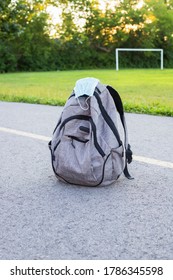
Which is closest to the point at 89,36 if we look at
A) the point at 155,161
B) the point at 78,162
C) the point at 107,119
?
the point at 155,161

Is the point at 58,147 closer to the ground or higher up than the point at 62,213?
higher up

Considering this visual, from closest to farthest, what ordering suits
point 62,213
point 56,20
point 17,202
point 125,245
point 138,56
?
point 125,245
point 62,213
point 17,202
point 56,20
point 138,56

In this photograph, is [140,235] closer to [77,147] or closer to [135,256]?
[135,256]

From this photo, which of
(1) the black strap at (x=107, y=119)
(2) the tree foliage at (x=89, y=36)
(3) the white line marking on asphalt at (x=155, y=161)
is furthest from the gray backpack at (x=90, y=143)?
(2) the tree foliage at (x=89, y=36)

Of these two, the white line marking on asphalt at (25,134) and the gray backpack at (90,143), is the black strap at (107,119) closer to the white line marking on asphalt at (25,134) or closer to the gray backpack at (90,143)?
the gray backpack at (90,143)

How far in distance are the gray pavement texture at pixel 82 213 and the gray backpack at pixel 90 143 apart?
0.32ft

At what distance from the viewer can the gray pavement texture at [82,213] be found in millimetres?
Answer: 2107

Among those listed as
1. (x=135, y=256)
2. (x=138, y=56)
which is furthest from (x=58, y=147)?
(x=138, y=56)

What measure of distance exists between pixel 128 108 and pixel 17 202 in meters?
4.25

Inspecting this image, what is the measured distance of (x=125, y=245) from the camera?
214 cm

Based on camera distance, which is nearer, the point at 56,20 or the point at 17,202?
the point at 17,202

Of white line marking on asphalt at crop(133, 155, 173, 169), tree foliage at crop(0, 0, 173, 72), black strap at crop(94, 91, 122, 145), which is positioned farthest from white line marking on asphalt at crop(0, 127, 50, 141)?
tree foliage at crop(0, 0, 173, 72)

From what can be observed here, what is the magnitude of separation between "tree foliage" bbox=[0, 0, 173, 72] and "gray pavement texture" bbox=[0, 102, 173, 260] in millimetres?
21680
